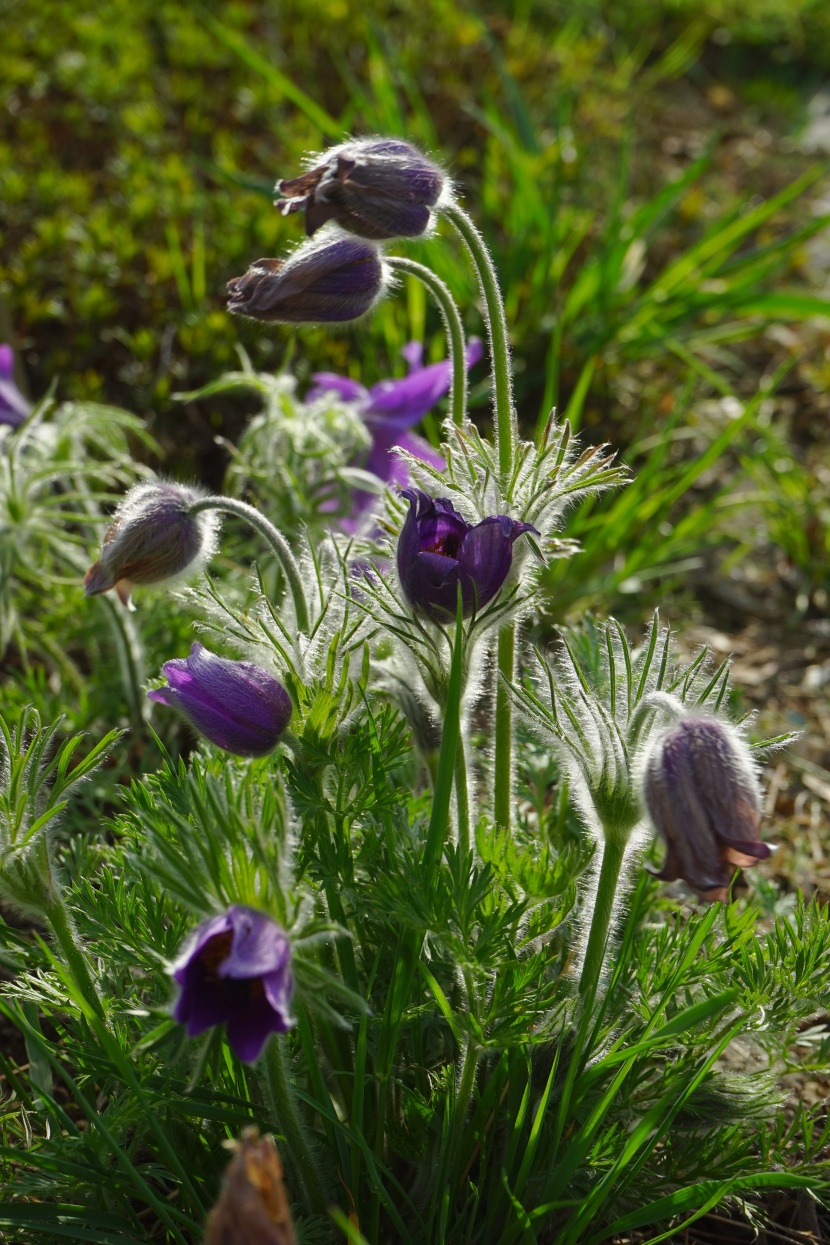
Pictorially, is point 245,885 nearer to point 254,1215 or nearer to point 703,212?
point 254,1215

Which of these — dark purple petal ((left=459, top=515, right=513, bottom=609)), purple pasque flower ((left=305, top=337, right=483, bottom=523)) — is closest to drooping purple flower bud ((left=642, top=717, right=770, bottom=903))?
dark purple petal ((left=459, top=515, right=513, bottom=609))

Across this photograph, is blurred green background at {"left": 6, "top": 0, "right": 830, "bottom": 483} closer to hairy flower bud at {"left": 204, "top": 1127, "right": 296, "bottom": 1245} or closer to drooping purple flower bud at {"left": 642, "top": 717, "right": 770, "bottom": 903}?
drooping purple flower bud at {"left": 642, "top": 717, "right": 770, "bottom": 903}

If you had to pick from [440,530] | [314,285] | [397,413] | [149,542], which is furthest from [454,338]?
[397,413]

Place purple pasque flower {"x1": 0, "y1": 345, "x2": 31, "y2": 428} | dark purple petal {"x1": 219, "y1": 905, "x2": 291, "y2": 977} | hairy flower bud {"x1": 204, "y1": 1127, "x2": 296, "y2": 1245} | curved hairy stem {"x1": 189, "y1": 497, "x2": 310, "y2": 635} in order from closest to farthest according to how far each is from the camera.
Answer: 1. hairy flower bud {"x1": 204, "y1": 1127, "x2": 296, "y2": 1245}
2. dark purple petal {"x1": 219, "y1": 905, "x2": 291, "y2": 977}
3. curved hairy stem {"x1": 189, "y1": 497, "x2": 310, "y2": 635}
4. purple pasque flower {"x1": 0, "y1": 345, "x2": 31, "y2": 428}

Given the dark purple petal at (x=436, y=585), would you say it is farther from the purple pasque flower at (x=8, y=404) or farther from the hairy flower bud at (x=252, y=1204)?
the purple pasque flower at (x=8, y=404)

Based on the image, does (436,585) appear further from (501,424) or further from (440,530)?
(501,424)

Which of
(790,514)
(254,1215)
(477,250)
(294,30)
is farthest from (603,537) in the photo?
(294,30)
